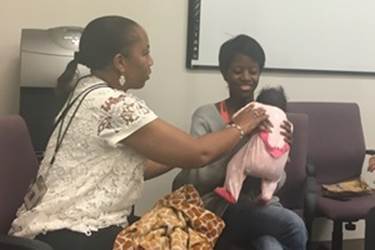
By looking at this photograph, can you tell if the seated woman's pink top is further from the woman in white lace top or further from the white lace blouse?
the white lace blouse

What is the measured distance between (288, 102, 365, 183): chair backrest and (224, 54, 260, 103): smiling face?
2.67 feet

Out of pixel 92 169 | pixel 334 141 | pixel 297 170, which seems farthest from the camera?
pixel 334 141

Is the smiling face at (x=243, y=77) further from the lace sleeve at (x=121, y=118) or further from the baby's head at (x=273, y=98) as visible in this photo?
the lace sleeve at (x=121, y=118)

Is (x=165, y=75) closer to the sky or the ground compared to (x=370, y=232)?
closer to the sky

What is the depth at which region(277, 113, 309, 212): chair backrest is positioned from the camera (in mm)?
2500

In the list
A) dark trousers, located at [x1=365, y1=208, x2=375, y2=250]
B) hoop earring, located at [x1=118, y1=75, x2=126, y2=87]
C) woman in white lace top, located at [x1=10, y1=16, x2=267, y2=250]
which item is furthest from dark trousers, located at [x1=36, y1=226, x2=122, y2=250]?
dark trousers, located at [x1=365, y1=208, x2=375, y2=250]

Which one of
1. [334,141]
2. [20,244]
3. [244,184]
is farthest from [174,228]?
[334,141]

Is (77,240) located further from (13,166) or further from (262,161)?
(262,161)

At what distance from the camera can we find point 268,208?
2051 mm

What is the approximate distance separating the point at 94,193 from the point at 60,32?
3.56 ft

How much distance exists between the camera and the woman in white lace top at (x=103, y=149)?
5.35ft

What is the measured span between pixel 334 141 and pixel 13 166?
178cm

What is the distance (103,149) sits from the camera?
1672mm

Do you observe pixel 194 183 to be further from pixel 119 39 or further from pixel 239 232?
pixel 119 39
